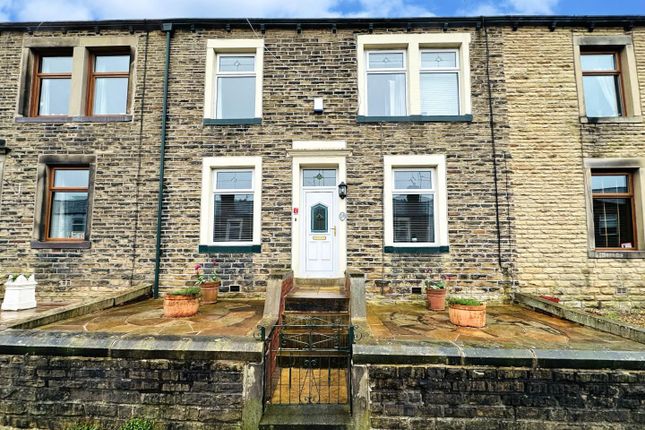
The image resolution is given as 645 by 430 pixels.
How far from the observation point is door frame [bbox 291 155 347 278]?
746 centimetres

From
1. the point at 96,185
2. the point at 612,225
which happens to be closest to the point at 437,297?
the point at 612,225

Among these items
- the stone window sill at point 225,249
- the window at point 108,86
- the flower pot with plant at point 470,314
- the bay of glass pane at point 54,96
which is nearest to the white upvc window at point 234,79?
the window at point 108,86

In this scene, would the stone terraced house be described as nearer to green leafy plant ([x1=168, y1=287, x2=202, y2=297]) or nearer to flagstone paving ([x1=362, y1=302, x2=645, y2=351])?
flagstone paving ([x1=362, y1=302, x2=645, y2=351])

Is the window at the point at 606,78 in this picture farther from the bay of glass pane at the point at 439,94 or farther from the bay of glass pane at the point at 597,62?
the bay of glass pane at the point at 439,94

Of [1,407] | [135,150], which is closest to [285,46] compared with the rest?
[135,150]

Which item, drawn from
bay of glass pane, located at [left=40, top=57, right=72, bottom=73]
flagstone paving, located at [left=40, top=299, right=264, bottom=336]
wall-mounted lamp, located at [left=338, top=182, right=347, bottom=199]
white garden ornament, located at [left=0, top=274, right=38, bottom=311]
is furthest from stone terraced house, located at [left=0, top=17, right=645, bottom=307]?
flagstone paving, located at [left=40, top=299, right=264, bottom=336]

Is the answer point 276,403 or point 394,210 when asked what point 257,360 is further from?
point 394,210

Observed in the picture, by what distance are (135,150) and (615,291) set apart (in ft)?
37.7

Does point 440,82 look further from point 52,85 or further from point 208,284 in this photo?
point 52,85

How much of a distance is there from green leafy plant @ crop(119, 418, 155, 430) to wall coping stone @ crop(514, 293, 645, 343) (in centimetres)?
645

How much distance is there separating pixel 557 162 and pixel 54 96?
40.6 feet

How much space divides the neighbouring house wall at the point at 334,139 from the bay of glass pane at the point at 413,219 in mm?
411

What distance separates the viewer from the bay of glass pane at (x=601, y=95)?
784cm

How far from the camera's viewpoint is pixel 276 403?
13.4 ft
